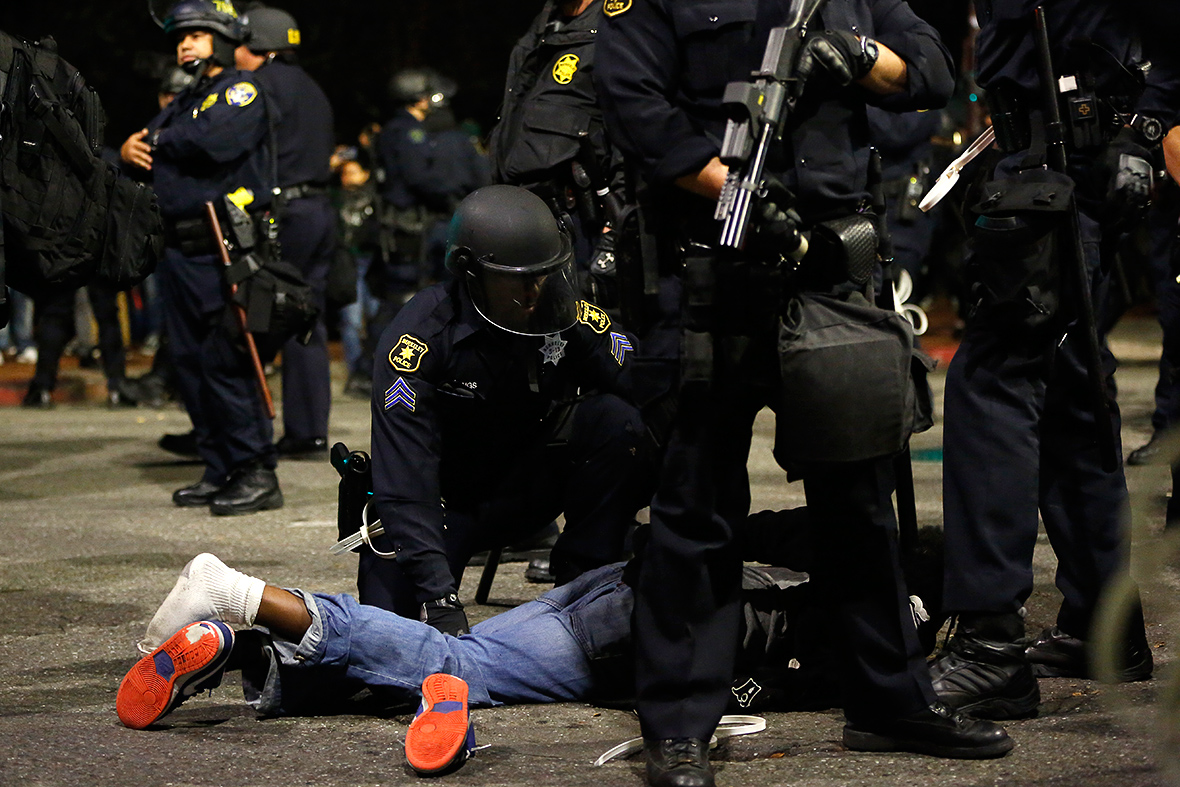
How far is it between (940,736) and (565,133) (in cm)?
296

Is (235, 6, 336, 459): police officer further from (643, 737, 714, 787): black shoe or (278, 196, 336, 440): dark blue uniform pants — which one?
(643, 737, 714, 787): black shoe

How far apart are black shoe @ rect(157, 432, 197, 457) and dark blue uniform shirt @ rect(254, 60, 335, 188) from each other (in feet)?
4.80

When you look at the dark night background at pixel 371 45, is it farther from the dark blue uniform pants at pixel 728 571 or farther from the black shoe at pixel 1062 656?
the dark blue uniform pants at pixel 728 571

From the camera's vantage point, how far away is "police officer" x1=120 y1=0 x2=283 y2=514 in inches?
269

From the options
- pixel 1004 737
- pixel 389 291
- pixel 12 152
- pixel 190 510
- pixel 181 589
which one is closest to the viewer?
pixel 1004 737

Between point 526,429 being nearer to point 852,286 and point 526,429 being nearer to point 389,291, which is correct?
point 852,286

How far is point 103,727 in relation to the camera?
12.0 ft

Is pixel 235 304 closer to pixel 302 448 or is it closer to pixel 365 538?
pixel 302 448

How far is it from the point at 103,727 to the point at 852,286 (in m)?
2.00

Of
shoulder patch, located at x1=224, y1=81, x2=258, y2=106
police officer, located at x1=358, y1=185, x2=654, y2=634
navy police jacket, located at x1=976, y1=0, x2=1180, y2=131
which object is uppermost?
shoulder patch, located at x1=224, y1=81, x2=258, y2=106

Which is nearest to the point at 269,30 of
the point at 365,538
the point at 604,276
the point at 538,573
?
the point at 604,276

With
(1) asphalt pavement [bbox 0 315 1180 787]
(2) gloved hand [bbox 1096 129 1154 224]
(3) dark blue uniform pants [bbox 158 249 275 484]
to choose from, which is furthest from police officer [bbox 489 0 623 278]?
(2) gloved hand [bbox 1096 129 1154 224]

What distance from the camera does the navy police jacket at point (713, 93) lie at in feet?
10.0

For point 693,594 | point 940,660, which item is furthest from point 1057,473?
point 693,594
